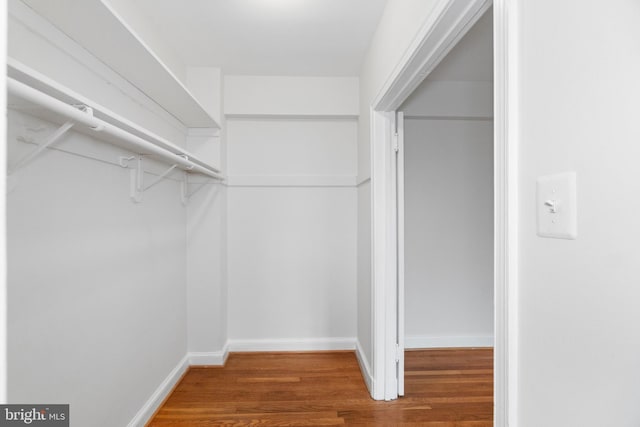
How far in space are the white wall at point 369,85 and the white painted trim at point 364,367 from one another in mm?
23

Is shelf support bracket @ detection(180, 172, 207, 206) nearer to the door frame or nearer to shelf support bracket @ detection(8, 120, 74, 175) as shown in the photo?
the door frame

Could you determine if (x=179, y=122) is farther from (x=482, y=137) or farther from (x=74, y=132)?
(x=482, y=137)

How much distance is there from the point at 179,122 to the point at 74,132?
46.7 inches

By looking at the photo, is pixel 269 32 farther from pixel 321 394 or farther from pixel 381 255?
pixel 321 394

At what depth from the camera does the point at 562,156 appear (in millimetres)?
618

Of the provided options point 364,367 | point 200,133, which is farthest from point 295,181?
point 364,367

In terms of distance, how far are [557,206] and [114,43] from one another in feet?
5.15

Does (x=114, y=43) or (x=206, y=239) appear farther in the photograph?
(x=206, y=239)

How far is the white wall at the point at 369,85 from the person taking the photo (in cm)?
146

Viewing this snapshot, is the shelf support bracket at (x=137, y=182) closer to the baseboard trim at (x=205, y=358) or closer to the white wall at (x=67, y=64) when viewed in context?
the white wall at (x=67, y=64)

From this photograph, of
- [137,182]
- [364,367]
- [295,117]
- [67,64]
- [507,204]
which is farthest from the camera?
[295,117]

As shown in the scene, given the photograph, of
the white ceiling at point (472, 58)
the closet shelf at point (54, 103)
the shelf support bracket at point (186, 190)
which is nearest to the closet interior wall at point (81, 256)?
the closet shelf at point (54, 103)

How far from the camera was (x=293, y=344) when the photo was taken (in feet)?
9.62

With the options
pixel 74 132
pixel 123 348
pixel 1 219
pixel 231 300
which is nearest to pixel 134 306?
pixel 123 348
